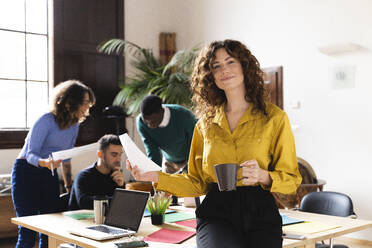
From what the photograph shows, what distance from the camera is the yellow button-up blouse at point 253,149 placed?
1885 mm

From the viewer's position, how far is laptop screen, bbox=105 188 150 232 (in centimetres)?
245

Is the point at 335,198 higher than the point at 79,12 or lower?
lower

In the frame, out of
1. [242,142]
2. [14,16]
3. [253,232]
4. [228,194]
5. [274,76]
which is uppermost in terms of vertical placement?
[14,16]

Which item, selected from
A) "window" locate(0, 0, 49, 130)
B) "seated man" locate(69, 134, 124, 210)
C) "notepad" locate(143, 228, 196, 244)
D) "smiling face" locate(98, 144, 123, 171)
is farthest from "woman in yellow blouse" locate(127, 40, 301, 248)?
"window" locate(0, 0, 49, 130)

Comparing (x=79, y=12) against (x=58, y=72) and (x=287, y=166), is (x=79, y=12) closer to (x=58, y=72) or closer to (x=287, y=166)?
(x=58, y=72)

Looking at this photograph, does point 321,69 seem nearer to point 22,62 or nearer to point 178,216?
point 178,216

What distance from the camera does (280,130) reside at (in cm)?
191

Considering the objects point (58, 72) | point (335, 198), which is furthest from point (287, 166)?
point (58, 72)

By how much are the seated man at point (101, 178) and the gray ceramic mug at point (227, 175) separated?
157 cm

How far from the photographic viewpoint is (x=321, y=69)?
5.63 m

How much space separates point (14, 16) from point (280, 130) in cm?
500

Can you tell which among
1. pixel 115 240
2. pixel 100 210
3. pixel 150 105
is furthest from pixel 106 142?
pixel 115 240

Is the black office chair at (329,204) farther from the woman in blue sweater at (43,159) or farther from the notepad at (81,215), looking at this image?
the woman in blue sweater at (43,159)

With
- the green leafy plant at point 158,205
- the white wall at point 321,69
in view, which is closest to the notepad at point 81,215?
the green leafy plant at point 158,205
